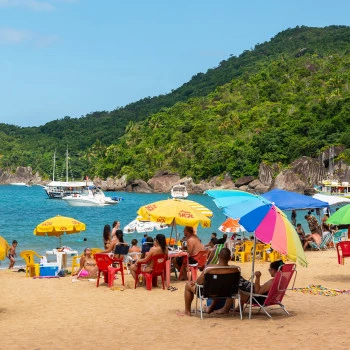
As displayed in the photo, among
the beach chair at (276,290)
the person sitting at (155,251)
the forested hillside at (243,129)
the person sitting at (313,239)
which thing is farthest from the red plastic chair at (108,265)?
the forested hillside at (243,129)

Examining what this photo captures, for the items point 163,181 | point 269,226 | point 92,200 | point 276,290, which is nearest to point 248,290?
point 276,290

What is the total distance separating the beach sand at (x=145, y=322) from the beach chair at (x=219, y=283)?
36cm

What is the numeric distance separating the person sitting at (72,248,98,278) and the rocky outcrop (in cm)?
15412

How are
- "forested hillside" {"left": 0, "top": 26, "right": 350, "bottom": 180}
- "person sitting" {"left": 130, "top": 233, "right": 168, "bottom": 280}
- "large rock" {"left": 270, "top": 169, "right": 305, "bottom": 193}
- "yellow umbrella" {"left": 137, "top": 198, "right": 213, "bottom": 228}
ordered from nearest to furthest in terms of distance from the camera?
"person sitting" {"left": 130, "top": 233, "right": 168, "bottom": 280}
"yellow umbrella" {"left": 137, "top": 198, "right": 213, "bottom": 228}
"large rock" {"left": 270, "top": 169, "right": 305, "bottom": 193}
"forested hillside" {"left": 0, "top": 26, "right": 350, "bottom": 180}

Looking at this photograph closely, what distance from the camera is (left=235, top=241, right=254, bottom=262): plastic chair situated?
651 inches

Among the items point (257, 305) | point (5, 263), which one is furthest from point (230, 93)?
point (257, 305)

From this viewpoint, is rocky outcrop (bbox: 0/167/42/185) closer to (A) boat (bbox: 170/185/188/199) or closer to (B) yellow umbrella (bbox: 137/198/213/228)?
(A) boat (bbox: 170/185/188/199)

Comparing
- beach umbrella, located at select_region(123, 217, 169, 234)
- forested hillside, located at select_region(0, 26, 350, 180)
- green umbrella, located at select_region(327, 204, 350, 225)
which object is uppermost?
forested hillside, located at select_region(0, 26, 350, 180)

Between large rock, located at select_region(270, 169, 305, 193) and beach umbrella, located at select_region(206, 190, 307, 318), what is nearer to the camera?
beach umbrella, located at select_region(206, 190, 307, 318)

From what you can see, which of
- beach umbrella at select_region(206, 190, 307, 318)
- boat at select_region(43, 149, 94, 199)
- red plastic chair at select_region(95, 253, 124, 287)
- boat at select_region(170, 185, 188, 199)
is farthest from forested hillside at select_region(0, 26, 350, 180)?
beach umbrella at select_region(206, 190, 307, 318)

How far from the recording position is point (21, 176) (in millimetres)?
170000

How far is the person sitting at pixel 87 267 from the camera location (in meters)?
13.4

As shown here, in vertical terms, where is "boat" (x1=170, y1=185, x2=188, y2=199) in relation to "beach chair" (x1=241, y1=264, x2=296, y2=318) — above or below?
below

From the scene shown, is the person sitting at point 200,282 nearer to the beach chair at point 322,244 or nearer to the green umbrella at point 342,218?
the green umbrella at point 342,218
